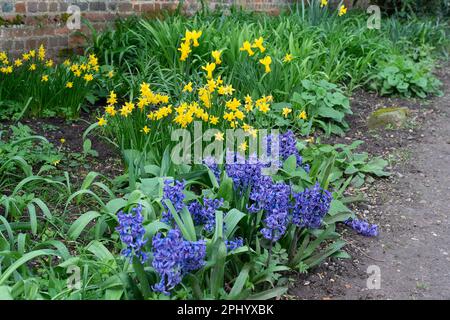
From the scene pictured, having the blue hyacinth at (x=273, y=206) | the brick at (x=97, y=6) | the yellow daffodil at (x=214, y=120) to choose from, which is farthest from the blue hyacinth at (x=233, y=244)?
the brick at (x=97, y=6)

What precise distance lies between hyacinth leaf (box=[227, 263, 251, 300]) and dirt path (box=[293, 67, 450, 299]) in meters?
0.32

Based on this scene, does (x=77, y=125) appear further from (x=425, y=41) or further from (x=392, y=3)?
(x=392, y=3)

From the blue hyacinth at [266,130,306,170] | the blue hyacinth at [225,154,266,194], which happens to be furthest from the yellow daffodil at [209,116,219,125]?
the blue hyacinth at [225,154,266,194]

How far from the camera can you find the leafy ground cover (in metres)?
2.10

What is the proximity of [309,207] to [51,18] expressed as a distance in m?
3.60

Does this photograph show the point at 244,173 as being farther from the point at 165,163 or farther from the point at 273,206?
the point at 165,163

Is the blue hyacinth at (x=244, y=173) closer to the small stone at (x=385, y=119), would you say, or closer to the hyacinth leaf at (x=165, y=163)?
the hyacinth leaf at (x=165, y=163)

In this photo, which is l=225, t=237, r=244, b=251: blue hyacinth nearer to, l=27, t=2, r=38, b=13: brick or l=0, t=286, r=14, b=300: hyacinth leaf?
l=0, t=286, r=14, b=300: hyacinth leaf

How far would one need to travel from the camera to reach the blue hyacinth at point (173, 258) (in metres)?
1.89

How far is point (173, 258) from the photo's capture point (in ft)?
6.20

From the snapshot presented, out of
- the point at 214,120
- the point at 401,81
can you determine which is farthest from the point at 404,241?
the point at 401,81

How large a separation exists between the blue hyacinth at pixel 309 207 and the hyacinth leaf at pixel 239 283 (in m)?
0.37
